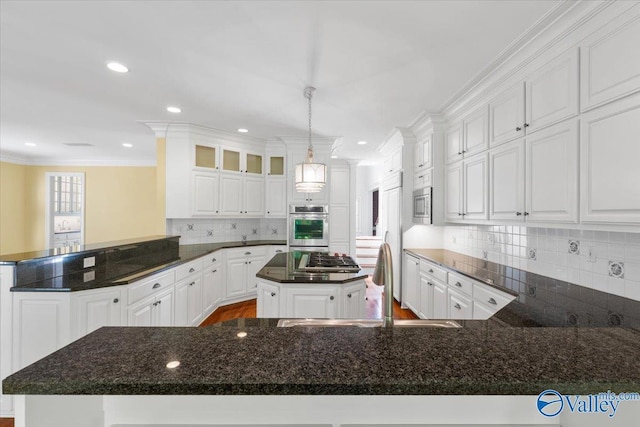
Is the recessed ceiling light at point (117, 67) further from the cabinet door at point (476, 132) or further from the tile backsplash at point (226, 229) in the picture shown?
the cabinet door at point (476, 132)

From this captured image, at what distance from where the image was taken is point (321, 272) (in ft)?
7.61

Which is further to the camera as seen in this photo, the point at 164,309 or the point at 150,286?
the point at 164,309

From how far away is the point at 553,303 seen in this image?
1661 millimetres

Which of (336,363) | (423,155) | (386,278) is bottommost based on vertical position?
(336,363)

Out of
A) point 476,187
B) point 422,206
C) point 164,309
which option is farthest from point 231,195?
point 476,187

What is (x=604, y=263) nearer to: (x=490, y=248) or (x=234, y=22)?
(x=490, y=248)

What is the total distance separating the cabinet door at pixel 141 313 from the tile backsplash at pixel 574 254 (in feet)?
11.1

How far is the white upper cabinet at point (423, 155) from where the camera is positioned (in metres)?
3.66

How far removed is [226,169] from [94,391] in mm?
4188

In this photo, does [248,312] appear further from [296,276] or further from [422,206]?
[422,206]

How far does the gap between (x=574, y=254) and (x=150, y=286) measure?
345 centimetres

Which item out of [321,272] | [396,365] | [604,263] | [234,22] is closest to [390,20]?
[234,22]

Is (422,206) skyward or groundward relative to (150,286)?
skyward

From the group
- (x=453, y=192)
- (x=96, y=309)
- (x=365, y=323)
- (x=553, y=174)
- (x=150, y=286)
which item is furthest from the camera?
(x=453, y=192)
